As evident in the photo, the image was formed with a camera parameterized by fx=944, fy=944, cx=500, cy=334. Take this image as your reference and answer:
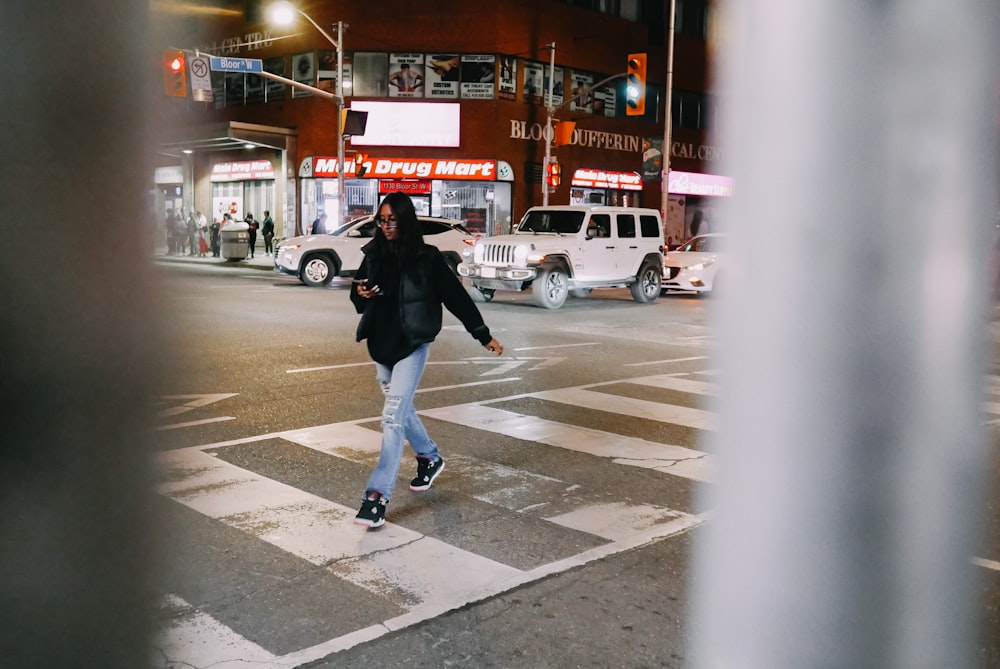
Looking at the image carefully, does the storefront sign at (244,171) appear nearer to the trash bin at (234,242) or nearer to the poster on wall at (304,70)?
the poster on wall at (304,70)

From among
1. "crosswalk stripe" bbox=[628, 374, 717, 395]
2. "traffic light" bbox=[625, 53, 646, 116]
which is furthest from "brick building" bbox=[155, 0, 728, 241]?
"crosswalk stripe" bbox=[628, 374, 717, 395]

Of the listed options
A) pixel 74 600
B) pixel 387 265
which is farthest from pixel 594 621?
pixel 74 600

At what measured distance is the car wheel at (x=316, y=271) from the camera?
23.2 m

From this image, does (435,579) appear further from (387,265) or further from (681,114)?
(681,114)

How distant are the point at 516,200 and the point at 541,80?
5054mm

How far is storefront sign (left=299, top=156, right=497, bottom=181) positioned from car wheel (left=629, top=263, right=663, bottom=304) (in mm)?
16636

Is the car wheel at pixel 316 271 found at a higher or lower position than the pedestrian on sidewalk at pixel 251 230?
lower

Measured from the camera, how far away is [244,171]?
40.5 metres

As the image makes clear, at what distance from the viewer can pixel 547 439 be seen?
7.53 metres

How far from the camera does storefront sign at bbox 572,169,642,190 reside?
40.0m

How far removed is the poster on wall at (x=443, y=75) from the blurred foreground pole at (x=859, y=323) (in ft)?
119

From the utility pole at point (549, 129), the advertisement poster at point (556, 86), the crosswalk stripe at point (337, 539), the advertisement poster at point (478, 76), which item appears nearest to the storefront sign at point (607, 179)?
the advertisement poster at point (556, 86)

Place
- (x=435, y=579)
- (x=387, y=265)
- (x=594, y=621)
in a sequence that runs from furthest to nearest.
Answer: (x=387, y=265) → (x=435, y=579) → (x=594, y=621)

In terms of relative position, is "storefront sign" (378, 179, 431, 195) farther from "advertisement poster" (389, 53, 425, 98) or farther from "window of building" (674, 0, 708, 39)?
"window of building" (674, 0, 708, 39)
